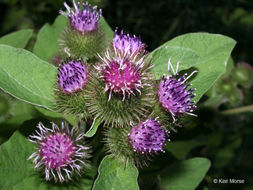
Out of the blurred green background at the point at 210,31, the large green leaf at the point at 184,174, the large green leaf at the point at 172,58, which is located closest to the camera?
the large green leaf at the point at 172,58

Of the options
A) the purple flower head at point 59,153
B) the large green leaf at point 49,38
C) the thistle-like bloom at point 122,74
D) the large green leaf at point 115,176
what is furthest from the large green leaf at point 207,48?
the purple flower head at point 59,153

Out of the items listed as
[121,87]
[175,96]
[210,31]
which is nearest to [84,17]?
[121,87]

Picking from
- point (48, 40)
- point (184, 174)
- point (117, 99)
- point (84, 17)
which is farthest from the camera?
point (48, 40)

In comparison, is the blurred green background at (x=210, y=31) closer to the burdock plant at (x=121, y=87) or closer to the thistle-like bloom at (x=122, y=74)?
the burdock plant at (x=121, y=87)

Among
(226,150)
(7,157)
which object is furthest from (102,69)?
(226,150)

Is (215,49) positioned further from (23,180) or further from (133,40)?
(23,180)

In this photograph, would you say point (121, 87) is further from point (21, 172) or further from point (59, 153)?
point (21, 172)

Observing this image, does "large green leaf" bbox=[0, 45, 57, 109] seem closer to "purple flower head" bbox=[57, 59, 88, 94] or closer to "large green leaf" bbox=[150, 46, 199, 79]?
"purple flower head" bbox=[57, 59, 88, 94]
